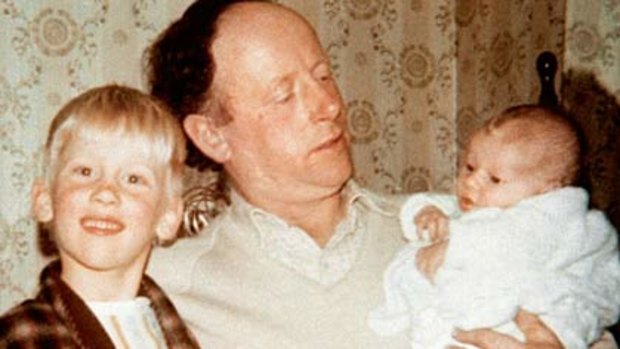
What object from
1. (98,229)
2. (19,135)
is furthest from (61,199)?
(19,135)

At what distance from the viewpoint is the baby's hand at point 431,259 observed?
141 centimetres

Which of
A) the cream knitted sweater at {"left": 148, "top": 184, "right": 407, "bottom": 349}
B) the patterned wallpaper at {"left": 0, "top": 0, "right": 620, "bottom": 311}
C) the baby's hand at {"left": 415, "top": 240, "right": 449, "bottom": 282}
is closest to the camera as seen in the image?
the baby's hand at {"left": 415, "top": 240, "right": 449, "bottom": 282}

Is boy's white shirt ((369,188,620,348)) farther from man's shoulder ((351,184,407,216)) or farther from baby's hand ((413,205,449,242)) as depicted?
man's shoulder ((351,184,407,216))

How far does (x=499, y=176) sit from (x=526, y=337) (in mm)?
262

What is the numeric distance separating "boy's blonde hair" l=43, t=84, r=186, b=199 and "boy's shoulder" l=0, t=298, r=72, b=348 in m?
0.23

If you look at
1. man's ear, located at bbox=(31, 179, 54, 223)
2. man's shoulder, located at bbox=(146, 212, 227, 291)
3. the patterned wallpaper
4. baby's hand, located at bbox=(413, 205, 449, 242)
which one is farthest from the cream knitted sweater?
the patterned wallpaper

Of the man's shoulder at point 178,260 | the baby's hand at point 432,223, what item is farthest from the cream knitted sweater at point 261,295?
the baby's hand at point 432,223

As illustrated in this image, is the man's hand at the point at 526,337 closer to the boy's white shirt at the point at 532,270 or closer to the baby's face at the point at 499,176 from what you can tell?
the boy's white shirt at the point at 532,270

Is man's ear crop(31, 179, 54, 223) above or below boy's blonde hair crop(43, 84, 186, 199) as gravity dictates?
below

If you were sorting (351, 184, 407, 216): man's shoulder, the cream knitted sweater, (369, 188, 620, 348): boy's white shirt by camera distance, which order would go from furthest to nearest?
(351, 184, 407, 216): man's shoulder, the cream knitted sweater, (369, 188, 620, 348): boy's white shirt

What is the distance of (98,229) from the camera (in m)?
1.29

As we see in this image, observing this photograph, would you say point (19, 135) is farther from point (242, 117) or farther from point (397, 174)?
point (397, 174)

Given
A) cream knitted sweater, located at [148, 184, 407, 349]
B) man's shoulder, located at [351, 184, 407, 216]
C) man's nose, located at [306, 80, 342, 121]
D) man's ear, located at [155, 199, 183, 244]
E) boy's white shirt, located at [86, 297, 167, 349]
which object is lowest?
cream knitted sweater, located at [148, 184, 407, 349]

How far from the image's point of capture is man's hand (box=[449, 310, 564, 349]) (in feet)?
4.29
